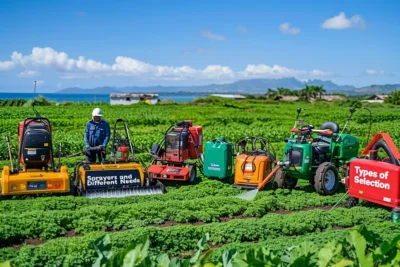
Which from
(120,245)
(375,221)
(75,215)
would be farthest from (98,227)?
(375,221)

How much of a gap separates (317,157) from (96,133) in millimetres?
5241

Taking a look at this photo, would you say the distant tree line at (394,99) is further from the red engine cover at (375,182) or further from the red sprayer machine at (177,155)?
the red engine cover at (375,182)

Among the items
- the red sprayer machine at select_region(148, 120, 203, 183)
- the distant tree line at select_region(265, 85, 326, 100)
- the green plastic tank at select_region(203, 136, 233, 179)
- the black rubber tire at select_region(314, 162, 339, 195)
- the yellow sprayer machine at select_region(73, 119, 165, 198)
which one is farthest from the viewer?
the distant tree line at select_region(265, 85, 326, 100)

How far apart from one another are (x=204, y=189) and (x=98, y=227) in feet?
12.6

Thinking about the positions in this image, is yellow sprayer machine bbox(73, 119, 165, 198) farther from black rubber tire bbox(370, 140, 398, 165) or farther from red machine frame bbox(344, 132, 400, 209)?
black rubber tire bbox(370, 140, 398, 165)

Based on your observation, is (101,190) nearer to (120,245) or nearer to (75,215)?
(75,215)

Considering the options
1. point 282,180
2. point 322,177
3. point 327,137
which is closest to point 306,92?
point 327,137

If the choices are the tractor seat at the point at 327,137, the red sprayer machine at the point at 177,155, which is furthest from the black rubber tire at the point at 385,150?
the red sprayer machine at the point at 177,155

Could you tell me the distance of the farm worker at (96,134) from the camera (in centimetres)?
1209

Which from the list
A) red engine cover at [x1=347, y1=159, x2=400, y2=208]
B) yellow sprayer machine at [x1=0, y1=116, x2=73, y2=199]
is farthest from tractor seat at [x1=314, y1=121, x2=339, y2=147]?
yellow sprayer machine at [x1=0, y1=116, x2=73, y2=199]

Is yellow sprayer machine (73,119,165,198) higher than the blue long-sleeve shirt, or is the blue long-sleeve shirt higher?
the blue long-sleeve shirt

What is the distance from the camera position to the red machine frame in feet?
30.1

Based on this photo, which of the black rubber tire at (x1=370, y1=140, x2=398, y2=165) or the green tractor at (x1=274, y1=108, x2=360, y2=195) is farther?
the green tractor at (x1=274, y1=108, x2=360, y2=195)

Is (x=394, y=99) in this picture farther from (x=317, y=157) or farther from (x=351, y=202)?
(x=351, y=202)
